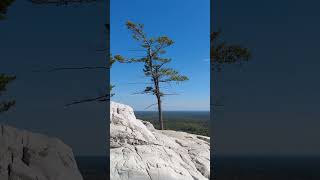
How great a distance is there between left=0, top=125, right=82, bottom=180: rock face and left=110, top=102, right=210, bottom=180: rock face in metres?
3.36

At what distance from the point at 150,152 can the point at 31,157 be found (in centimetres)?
460

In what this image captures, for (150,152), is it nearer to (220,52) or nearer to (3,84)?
(220,52)

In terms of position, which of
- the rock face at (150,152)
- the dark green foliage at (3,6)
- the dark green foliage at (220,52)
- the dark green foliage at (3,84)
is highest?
the dark green foliage at (3,6)

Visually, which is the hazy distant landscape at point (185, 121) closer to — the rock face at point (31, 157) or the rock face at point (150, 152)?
the rock face at point (150, 152)

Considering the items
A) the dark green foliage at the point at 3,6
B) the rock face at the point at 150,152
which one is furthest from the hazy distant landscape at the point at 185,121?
the dark green foliage at the point at 3,6

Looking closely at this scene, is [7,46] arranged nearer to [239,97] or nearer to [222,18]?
[222,18]

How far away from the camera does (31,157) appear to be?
5.92 metres

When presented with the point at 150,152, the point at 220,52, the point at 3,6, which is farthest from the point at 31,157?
the point at 220,52

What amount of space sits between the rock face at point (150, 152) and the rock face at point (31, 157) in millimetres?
3357

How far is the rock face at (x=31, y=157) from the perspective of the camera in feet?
18.5

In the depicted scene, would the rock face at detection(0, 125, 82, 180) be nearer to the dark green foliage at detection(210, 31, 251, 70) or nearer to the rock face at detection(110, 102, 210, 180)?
the rock face at detection(110, 102, 210, 180)

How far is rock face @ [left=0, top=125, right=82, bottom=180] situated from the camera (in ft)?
18.5

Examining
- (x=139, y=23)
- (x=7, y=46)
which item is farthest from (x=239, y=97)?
(x=7, y=46)

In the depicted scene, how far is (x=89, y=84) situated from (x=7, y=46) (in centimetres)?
206
